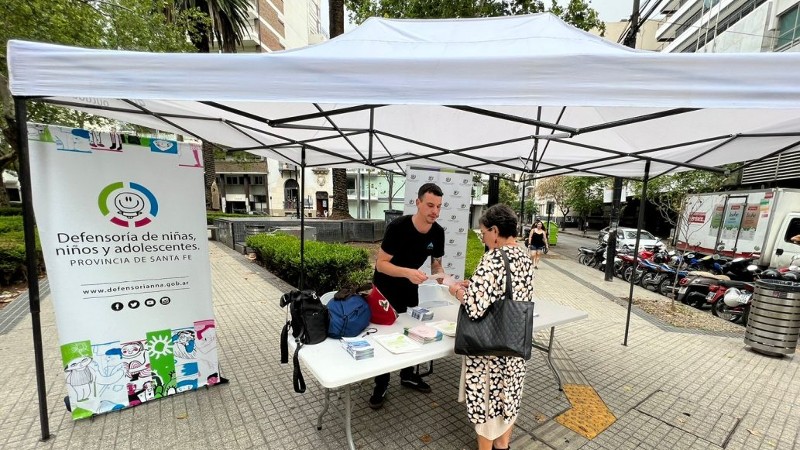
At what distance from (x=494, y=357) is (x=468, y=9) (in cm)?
1035

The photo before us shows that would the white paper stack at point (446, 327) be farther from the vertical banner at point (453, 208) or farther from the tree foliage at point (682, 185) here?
the tree foliage at point (682, 185)

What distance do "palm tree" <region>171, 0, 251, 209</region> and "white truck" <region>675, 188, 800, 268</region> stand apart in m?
18.6

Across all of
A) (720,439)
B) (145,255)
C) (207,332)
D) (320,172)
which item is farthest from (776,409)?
(320,172)

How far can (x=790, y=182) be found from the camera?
44.7 ft

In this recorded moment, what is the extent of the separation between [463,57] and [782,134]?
3.07m

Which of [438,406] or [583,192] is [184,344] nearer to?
[438,406]

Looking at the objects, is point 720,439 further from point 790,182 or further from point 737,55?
point 790,182

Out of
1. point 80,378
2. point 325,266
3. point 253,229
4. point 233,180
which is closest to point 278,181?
point 233,180

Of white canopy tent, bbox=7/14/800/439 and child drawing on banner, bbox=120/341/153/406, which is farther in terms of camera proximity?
child drawing on banner, bbox=120/341/153/406

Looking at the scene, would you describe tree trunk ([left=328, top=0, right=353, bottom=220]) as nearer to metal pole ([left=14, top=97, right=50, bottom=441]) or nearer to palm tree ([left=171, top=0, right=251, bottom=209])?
palm tree ([left=171, top=0, right=251, bottom=209])

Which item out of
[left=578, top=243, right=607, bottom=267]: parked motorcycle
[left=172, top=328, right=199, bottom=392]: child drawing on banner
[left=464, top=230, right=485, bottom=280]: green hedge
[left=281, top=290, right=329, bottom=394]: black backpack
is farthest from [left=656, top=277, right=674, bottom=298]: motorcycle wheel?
[left=172, top=328, right=199, bottom=392]: child drawing on banner

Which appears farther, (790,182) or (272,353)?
(790,182)

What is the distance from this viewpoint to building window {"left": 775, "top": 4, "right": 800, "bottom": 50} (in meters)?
12.9

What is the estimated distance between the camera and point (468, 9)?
9555 mm
